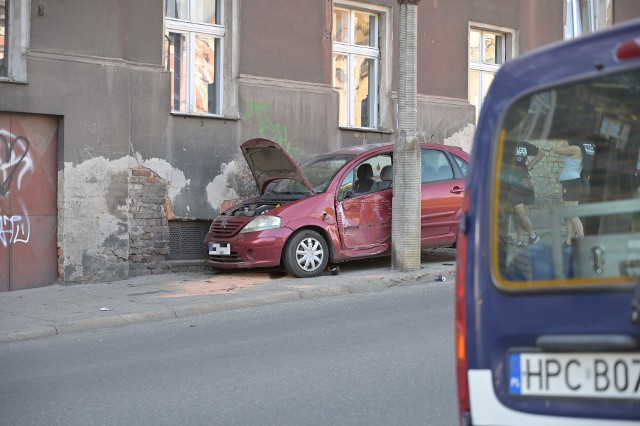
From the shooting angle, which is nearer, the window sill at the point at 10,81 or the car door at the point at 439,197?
the window sill at the point at 10,81

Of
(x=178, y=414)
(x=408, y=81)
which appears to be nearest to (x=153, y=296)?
(x=408, y=81)

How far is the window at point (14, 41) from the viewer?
12.6 meters

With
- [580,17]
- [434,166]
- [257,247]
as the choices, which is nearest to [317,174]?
[257,247]

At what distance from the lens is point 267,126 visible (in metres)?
15.4

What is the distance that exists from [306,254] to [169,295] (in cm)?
203

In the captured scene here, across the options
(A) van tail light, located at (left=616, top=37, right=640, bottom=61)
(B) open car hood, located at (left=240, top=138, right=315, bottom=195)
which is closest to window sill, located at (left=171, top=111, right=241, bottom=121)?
(B) open car hood, located at (left=240, top=138, right=315, bottom=195)

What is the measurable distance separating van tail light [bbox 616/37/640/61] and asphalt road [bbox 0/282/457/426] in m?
2.99

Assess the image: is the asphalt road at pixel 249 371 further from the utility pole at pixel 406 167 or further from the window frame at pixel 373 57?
the window frame at pixel 373 57

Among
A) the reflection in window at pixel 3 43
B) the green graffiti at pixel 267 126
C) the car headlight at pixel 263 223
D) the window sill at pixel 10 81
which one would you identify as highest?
the reflection in window at pixel 3 43

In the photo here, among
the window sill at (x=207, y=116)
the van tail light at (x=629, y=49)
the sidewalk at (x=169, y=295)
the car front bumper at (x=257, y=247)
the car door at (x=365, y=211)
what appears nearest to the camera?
the van tail light at (x=629, y=49)

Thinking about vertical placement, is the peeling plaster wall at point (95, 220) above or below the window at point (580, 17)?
below

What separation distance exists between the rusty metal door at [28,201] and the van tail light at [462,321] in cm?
1038

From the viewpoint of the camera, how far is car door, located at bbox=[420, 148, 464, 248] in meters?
13.5

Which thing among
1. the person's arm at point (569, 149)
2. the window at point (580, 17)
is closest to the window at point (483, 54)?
the window at point (580, 17)
